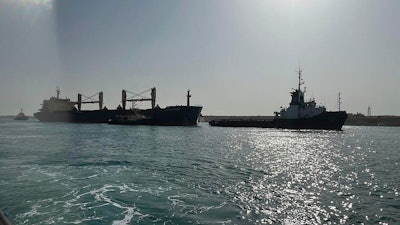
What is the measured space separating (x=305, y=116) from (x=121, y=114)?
6881cm

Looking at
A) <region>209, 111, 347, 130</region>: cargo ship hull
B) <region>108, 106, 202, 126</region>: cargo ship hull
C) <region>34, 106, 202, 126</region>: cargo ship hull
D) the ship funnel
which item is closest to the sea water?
<region>209, 111, 347, 130</region>: cargo ship hull

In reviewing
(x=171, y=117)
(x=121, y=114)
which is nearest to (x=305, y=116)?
(x=171, y=117)

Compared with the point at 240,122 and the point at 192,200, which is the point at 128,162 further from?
the point at 240,122

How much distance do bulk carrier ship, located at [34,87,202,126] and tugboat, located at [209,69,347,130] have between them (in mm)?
27376

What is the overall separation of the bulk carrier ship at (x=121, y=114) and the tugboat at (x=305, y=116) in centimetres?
2738

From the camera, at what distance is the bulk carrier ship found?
298 ft

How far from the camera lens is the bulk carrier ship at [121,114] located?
298 feet

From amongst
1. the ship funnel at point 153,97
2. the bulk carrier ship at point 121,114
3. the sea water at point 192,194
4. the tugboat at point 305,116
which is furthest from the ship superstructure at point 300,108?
the sea water at point 192,194

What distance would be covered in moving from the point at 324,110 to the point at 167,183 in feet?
243

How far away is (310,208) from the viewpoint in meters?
10.3

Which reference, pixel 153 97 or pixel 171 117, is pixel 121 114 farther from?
pixel 171 117

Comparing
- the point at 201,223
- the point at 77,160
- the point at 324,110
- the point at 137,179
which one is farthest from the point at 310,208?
the point at 324,110

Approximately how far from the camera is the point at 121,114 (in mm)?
108562

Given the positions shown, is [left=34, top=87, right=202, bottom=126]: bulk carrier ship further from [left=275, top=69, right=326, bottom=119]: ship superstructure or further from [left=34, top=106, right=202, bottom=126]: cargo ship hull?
[left=275, top=69, right=326, bottom=119]: ship superstructure
